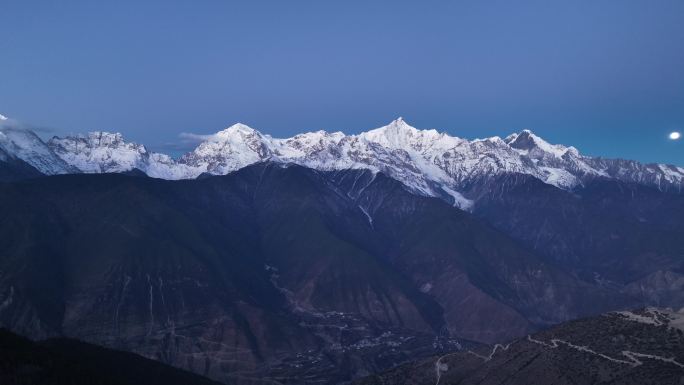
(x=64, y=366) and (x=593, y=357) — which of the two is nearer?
(x=64, y=366)

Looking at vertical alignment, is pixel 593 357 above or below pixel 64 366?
above

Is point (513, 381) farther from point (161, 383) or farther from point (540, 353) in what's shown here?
point (161, 383)

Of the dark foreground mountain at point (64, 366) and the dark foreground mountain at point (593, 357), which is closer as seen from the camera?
the dark foreground mountain at point (64, 366)

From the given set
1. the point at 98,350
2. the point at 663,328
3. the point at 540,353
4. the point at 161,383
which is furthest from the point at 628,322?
the point at 98,350
